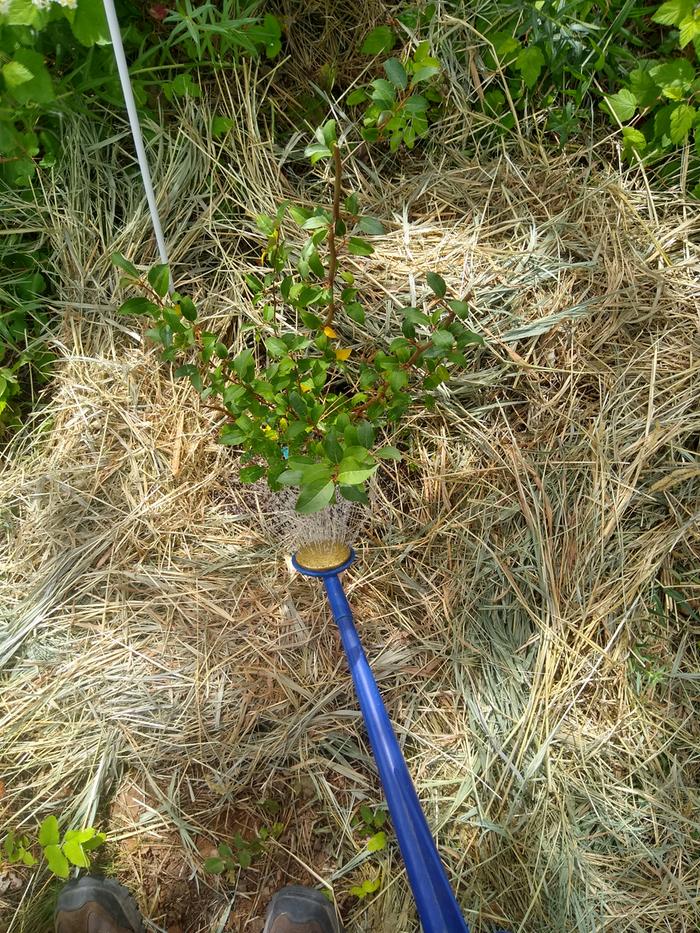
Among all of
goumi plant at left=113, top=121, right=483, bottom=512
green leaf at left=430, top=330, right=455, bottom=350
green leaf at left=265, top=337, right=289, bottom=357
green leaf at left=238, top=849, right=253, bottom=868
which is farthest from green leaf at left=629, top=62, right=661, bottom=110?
green leaf at left=238, top=849, right=253, bottom=868

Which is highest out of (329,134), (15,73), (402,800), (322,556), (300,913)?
(15,73)

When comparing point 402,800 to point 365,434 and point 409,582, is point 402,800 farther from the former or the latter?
point 365,434

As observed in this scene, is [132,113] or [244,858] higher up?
[132,113]

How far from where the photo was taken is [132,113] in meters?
1.06

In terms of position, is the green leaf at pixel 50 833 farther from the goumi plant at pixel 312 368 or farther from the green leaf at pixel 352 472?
the green leaf at pixel 352 472

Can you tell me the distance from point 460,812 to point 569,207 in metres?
1.10

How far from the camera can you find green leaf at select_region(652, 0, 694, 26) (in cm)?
108

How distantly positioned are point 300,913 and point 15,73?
4.54 ft

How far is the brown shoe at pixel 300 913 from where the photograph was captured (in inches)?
41.6

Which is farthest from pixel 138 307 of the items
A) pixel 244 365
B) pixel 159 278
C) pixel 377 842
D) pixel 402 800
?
pixel 377 842

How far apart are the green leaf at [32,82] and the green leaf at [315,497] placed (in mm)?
775

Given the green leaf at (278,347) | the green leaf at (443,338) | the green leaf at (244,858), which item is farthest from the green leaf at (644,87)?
the green leaf at (244,858)

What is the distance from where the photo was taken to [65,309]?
1329mm

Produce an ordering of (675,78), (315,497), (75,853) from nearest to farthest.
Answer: (315,497) < (75,853) < (675,78)
